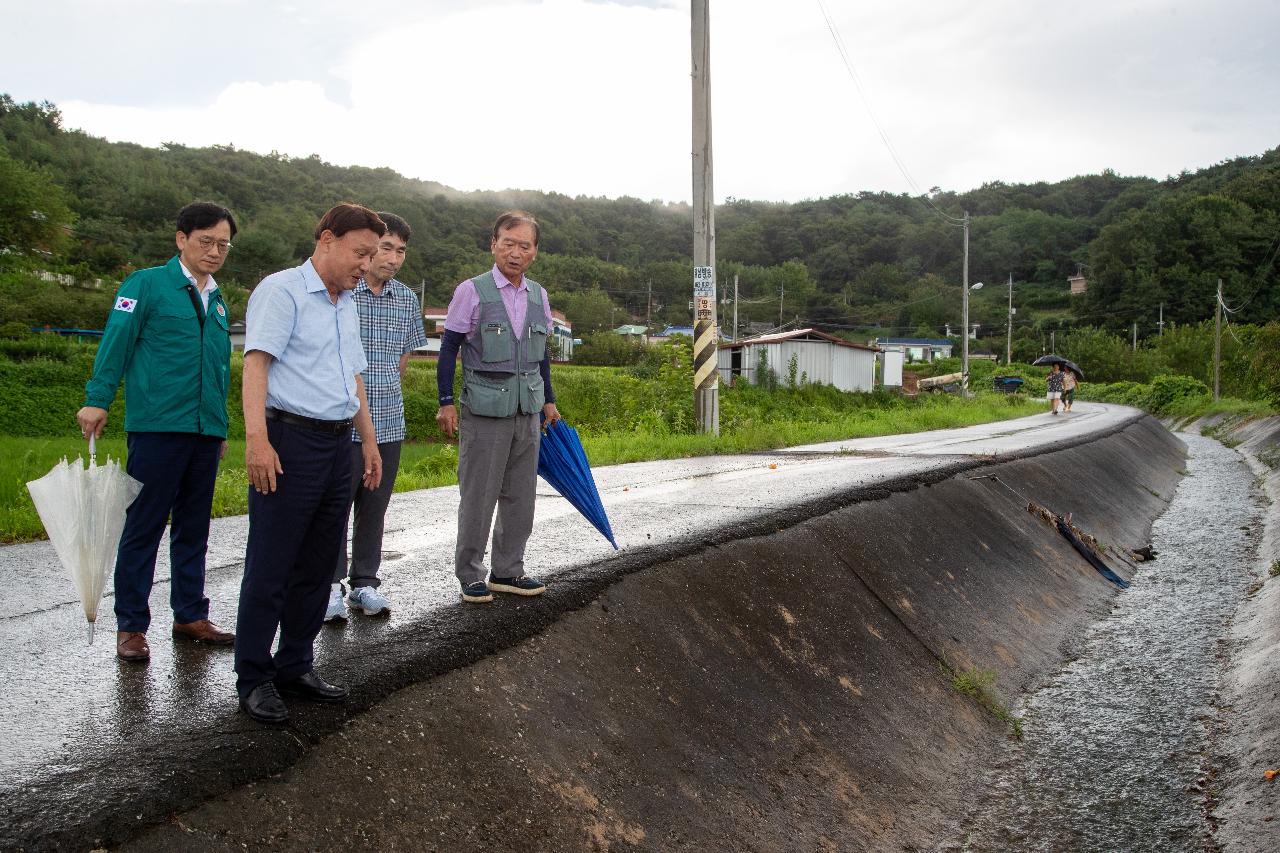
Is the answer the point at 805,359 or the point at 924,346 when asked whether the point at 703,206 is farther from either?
the point at 924,346

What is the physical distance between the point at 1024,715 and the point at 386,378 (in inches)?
191

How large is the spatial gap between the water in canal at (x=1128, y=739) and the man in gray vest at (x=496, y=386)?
9.19ft

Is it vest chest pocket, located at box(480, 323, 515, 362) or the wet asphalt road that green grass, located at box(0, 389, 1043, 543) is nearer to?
the wet asphalt road

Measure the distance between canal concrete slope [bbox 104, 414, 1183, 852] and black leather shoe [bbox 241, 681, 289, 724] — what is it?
3.0 inches

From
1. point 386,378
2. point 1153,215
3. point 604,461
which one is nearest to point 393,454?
point 386,378

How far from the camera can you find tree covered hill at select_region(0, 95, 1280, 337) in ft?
195

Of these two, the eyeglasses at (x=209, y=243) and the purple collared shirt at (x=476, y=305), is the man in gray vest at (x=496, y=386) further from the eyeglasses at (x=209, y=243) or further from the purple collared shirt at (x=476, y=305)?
the eyeglasses at (x=209, y=243)

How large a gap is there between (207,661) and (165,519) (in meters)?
0.59

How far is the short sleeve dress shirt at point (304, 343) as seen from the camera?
3285 mm

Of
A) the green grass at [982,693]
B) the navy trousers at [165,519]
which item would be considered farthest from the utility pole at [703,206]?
the navy trousers at [165,519]

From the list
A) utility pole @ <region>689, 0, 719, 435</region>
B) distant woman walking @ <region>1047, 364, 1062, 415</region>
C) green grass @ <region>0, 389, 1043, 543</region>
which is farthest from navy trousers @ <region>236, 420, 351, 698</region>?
distant woman walking @ <region>1047, 364, 1062, 415</region>

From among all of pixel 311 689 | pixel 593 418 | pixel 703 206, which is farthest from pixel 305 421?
pixel 593 418

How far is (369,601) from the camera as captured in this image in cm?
470

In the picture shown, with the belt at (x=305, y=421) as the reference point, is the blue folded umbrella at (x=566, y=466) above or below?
below
